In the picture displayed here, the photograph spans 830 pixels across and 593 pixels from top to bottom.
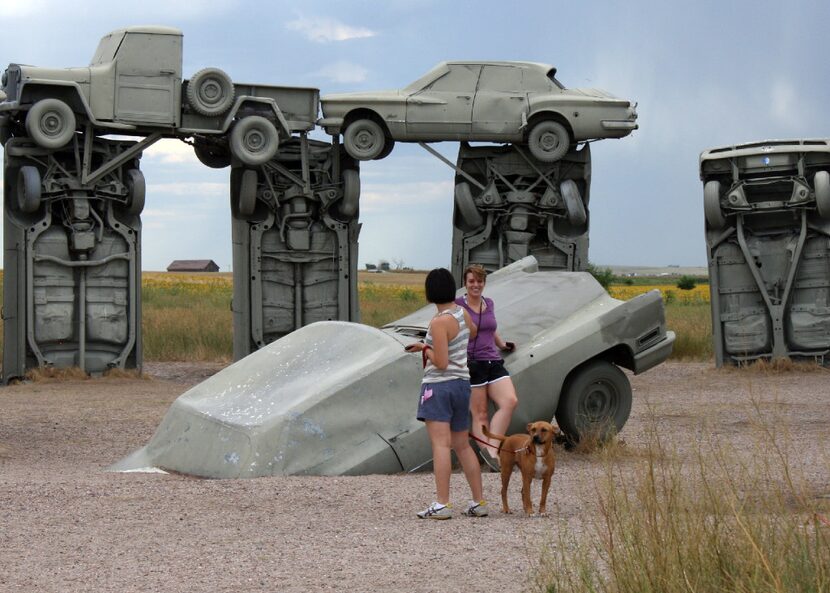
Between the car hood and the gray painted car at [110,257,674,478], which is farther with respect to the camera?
the car hood

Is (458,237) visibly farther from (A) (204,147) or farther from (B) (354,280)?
(A) (204,147)

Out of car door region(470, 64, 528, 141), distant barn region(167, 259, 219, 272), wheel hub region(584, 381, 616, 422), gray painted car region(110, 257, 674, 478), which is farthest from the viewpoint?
distant barn region(167, 259, 219, 272)

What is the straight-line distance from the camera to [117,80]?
2073cm

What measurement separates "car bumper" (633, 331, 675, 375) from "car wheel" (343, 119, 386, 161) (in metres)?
11.4

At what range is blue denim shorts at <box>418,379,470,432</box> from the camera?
8.29 metres

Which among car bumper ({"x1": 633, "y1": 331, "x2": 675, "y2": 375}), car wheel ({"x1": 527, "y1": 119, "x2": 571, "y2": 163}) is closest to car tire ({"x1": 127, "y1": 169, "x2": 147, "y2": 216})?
car wheel ({"x1": 527, "y1": 119, "x2": 571, "y2": 163})

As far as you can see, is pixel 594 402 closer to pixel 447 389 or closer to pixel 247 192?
pixel 447 389

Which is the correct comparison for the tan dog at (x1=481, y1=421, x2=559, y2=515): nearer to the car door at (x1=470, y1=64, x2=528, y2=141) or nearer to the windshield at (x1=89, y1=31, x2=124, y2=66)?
the windshield at (x1=89, y1=31, x2=124, y2=66)

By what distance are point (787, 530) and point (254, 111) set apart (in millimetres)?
17202

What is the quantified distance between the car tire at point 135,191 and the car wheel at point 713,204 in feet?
28.8

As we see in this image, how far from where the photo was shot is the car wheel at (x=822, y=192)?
20.6 m

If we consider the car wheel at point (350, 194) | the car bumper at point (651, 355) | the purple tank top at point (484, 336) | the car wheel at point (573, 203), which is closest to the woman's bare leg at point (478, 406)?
the purple tank top at point (484, 336)

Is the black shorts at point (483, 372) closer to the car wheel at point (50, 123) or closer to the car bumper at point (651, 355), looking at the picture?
the car bumper at point (651, 355)

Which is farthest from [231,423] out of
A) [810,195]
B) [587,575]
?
[810,195]
